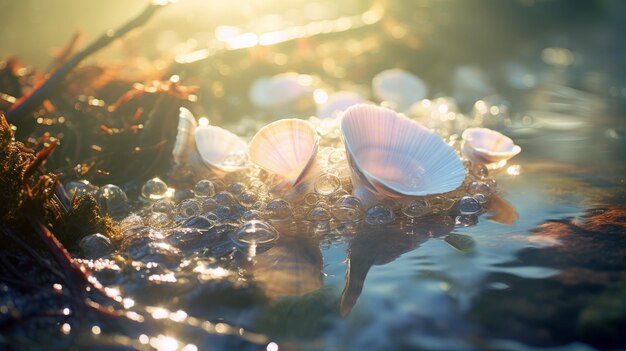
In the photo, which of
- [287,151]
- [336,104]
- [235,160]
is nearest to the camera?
[287,151]

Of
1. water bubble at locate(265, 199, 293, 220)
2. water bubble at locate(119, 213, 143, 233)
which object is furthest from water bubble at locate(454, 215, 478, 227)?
water bubble at locate(119, 213, 143, 233)

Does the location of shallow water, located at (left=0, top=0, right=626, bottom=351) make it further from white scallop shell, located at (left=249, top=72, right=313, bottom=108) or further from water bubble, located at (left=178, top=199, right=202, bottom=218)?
white scallop shell, located at (left=249, top=72, right=313, bottom=108)

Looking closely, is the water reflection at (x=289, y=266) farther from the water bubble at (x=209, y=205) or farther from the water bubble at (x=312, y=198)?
the water bubble at (x=209, y=205)

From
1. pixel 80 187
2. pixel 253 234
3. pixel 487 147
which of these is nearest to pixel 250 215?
pixel 253 234

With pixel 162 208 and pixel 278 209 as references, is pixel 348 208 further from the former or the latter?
pixel 162 208

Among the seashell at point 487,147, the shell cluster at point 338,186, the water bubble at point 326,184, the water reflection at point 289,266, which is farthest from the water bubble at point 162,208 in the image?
the seashell at point 487,147

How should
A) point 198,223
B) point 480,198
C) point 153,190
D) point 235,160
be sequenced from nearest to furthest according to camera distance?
point 198,223 → point 480,198 → point 153,190 → point 235,160

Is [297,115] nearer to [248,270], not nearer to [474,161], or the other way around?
[474,161]
